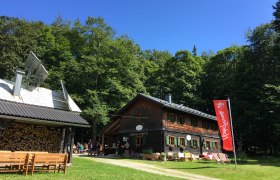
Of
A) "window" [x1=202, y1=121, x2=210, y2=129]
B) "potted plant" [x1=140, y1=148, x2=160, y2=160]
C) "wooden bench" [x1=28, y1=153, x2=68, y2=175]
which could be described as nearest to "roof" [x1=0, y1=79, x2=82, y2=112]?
"wooden bench" [x1=28, y1=153, x2=68, y2=175]

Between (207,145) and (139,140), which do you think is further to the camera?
(207,145)


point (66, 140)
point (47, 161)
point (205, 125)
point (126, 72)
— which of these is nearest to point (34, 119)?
point (47, 161)

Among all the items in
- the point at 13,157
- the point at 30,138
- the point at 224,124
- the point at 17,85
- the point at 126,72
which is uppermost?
the point at 126,72

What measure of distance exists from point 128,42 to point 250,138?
24760 mm

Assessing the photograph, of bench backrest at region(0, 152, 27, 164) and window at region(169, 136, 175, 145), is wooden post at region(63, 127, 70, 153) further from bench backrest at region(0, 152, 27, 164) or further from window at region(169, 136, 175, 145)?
window at region(169, 136, 175, 145)

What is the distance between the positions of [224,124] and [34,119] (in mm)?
12177

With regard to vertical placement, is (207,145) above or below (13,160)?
above

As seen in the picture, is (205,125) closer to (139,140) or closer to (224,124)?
(139,140)

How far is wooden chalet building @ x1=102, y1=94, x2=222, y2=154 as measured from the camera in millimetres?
29798

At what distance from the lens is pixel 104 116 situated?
3912 cm

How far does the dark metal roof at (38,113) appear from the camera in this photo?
1457cm

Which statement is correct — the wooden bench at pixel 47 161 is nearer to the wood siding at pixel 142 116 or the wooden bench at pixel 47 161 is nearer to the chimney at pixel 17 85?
the chimney at pixel 17 85

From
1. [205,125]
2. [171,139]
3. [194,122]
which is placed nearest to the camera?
[171,139]

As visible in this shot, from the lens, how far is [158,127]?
29.8 m
